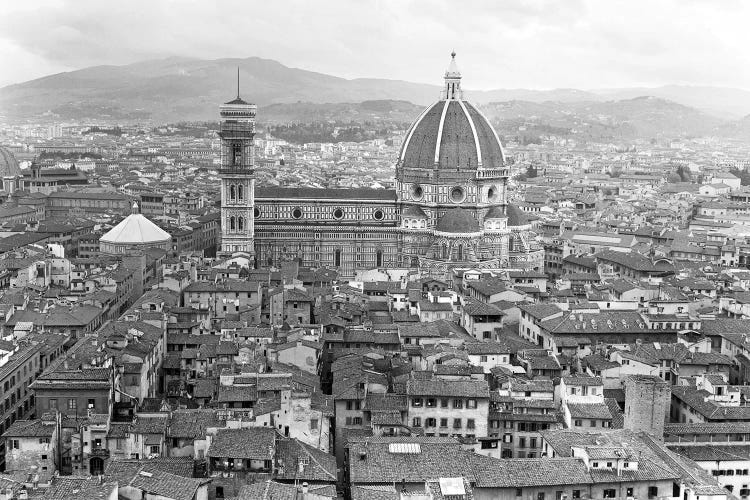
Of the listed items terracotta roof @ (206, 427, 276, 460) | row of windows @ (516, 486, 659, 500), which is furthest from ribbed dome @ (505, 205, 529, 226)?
terracotta roof @ (206, 427, 276, 460)

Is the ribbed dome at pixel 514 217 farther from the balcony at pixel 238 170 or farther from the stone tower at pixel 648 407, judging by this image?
the stone tower at pixel 648 407

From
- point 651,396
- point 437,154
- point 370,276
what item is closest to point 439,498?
point 651,396

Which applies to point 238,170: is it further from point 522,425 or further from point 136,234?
point 522,425

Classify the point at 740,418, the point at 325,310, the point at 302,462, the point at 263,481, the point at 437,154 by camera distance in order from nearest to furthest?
the point at 263,481 → the point at 302,462 → the point at 740,418 → the point at 325,310 → the point at 437,154

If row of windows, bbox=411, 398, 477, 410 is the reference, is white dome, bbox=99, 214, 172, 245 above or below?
above

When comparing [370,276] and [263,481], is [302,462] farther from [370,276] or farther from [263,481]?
[370,276]

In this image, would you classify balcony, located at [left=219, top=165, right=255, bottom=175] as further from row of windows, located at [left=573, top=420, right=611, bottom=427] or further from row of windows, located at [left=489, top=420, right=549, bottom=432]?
row of windows, located at [left=573, top=420, right=611, bottom=427]

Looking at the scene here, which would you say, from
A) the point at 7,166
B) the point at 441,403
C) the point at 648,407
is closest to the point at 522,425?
the point at 441,403
